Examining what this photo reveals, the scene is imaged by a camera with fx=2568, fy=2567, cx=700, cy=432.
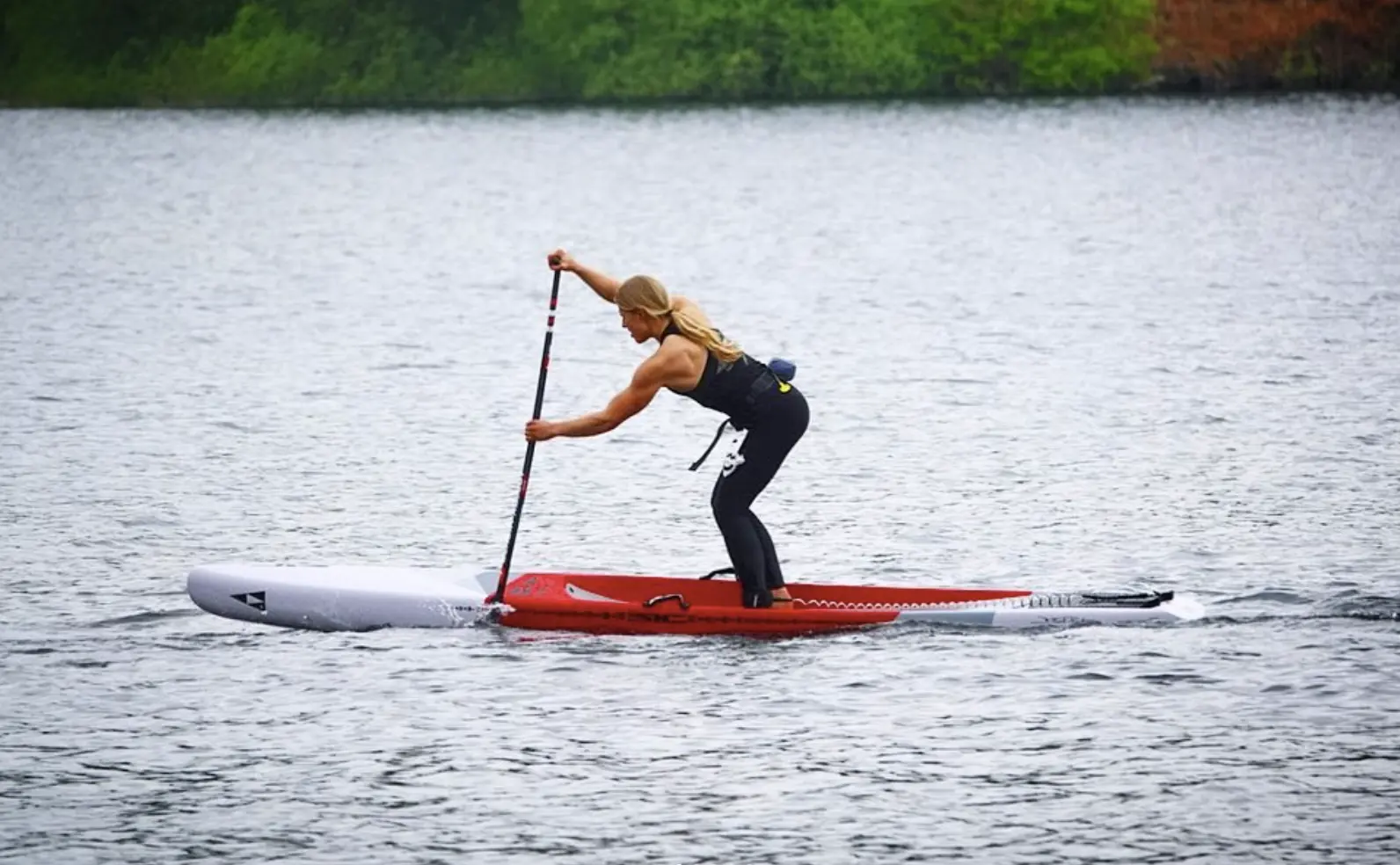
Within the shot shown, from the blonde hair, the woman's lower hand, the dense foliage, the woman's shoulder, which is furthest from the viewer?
the dense foliage

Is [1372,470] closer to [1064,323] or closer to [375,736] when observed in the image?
[375,736]

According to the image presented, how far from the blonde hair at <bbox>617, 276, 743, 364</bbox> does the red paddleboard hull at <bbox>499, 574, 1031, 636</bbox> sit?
1678 mm

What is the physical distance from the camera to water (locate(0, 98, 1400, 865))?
13.3 m

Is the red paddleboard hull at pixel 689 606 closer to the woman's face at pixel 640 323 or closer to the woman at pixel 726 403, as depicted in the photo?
the woman at pixel 726 403

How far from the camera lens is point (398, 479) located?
23766 millimetres

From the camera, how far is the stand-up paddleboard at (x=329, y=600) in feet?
55.7

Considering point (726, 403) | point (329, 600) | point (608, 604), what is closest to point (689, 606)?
→ point (608, 604)

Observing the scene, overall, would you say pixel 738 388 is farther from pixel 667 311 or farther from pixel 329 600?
pixel 329 600

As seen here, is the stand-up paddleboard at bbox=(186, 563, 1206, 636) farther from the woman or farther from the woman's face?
the woman's face

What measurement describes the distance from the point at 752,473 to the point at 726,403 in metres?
0.48

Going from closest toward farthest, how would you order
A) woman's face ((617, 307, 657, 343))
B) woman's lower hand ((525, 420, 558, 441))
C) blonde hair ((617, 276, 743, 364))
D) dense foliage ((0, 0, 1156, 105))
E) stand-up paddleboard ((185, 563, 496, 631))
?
1. blonde hair ((617, 276, 743, 364))
2. woman's face ((617, 307, 657, 343))
3. woman's lower hand ((525, 420, 558, 441))
4. stand-up paddleboard ((185, 563, 496, 631))
5. dense foliage ((0, 0, 1156, 105))

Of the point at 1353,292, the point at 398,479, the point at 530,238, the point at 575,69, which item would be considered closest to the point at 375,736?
the point at 398,479

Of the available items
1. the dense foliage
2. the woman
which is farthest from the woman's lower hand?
the dense foliage

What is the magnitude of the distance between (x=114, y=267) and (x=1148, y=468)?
29.2 metres
